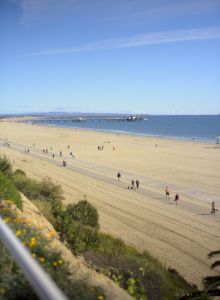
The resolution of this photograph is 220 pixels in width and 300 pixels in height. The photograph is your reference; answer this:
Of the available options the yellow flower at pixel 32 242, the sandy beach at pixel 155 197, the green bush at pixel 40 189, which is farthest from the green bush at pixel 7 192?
the green bush at pixel 40 189

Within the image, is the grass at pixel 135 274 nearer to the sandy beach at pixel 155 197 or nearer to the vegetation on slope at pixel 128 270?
the vegetation on slope at pixel 128 270

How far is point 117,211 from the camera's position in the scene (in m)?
18.4

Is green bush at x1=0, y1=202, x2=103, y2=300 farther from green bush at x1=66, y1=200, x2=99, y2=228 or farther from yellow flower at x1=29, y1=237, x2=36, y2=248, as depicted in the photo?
green bush at x1=66, y1=200, x2=99, y2=228

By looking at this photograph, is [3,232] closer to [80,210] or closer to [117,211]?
[80,210]

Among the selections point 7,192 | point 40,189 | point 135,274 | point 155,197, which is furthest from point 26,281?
point 155,197

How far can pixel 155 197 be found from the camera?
22.6m

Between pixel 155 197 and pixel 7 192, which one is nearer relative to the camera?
pixel 7 192

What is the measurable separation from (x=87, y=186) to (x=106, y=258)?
17.1 metres

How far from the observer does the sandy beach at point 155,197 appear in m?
13.5

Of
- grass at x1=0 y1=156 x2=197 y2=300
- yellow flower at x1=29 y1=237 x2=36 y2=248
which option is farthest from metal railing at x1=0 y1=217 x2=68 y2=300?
grass at x1=0 y1=156 x2=197 y2=300

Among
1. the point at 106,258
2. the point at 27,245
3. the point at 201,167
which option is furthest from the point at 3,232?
the point at 201,167

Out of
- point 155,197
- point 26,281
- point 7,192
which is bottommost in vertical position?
point 155,197

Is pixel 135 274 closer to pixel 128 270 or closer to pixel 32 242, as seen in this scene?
pixel 128 270

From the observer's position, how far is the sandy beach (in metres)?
13.5
